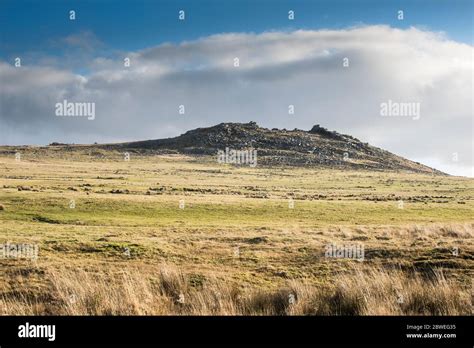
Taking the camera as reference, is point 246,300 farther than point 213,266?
No

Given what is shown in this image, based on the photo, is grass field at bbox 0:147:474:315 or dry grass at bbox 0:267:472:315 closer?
dry grass at bbox 0:267:472:315

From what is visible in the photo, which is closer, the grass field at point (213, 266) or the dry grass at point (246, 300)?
the dry grass at point (246, 300)

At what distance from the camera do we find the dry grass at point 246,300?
44.8 feet

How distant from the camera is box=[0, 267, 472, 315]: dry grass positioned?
538 inches

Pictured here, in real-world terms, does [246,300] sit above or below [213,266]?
above

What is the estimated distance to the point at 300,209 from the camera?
181ft

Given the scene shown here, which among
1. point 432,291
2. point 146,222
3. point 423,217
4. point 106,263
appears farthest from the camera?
point 423,217

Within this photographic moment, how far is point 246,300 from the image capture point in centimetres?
1500
